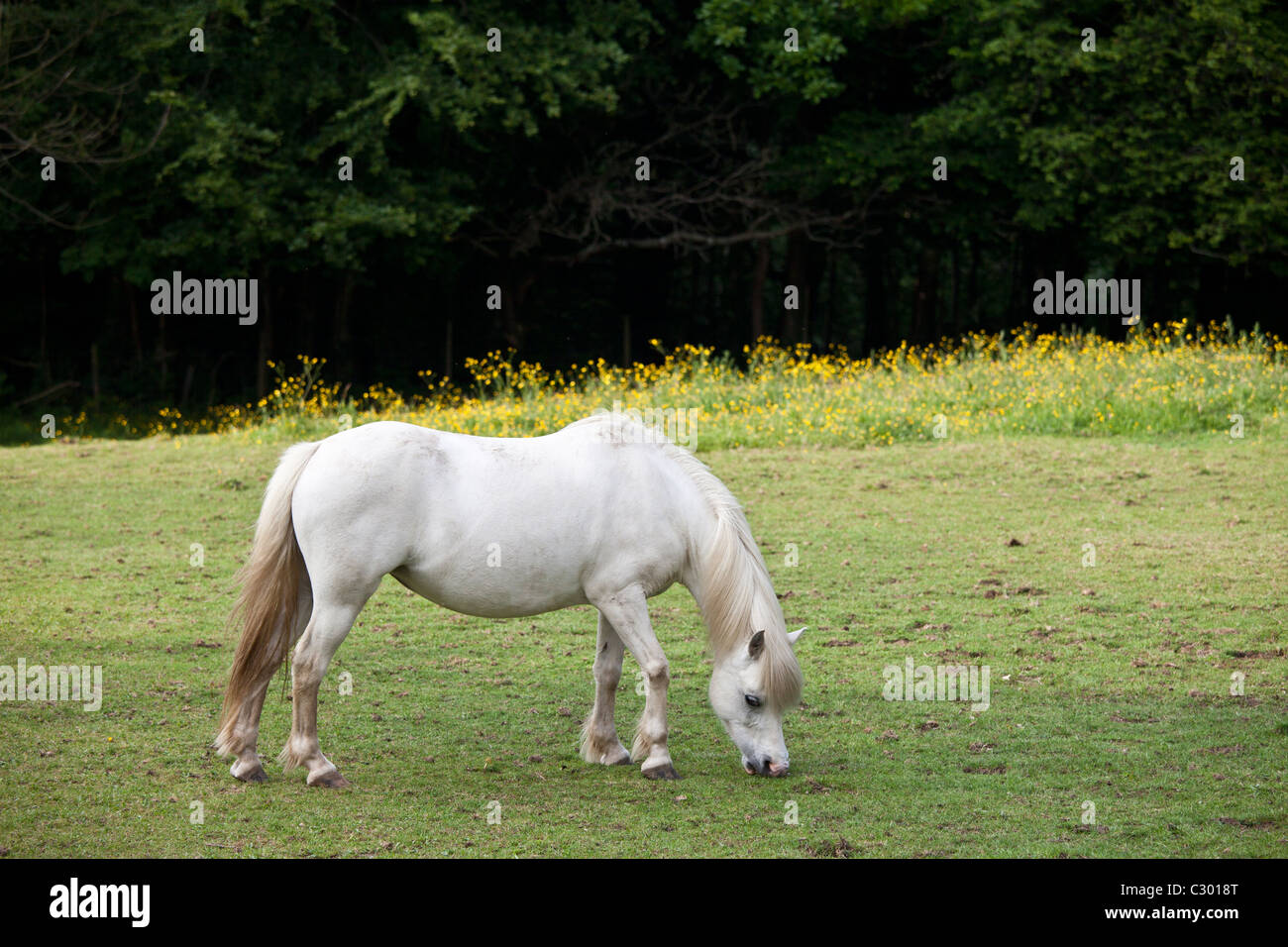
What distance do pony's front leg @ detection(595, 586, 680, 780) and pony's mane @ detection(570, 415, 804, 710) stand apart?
29 centimetres

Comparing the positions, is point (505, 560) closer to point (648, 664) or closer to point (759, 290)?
point (648, 664)

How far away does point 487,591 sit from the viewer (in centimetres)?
610

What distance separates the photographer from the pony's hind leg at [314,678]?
580 cm

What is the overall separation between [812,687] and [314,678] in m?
3.12

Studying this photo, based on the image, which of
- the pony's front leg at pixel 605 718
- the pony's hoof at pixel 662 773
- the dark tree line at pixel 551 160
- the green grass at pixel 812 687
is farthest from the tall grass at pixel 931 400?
the pony's hoof at pixel 662 773

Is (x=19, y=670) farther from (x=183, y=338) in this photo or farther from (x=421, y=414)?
(x=183, y=338)

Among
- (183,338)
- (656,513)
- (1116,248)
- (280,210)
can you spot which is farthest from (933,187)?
(656,513)

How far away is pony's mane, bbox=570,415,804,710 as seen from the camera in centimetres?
588

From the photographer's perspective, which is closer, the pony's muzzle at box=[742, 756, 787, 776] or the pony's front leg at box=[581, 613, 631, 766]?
the pony's muzzle at box=[742, 756, 787, 776]

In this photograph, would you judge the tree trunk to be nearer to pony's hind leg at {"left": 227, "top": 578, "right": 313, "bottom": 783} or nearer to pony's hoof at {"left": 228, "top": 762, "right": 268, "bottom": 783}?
pony's hind leg at {"left": 227, "top": 578, "right": 313, "bottom": 783}

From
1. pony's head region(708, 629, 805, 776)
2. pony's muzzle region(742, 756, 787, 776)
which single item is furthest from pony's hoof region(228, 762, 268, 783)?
pony's muzzle region(742, 756, 787, 776)

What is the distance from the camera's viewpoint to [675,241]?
23.9 m

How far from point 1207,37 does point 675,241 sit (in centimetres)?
985

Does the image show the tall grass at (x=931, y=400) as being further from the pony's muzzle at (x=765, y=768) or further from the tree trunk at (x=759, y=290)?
the pony's muzzle at (x=765, y=768)
